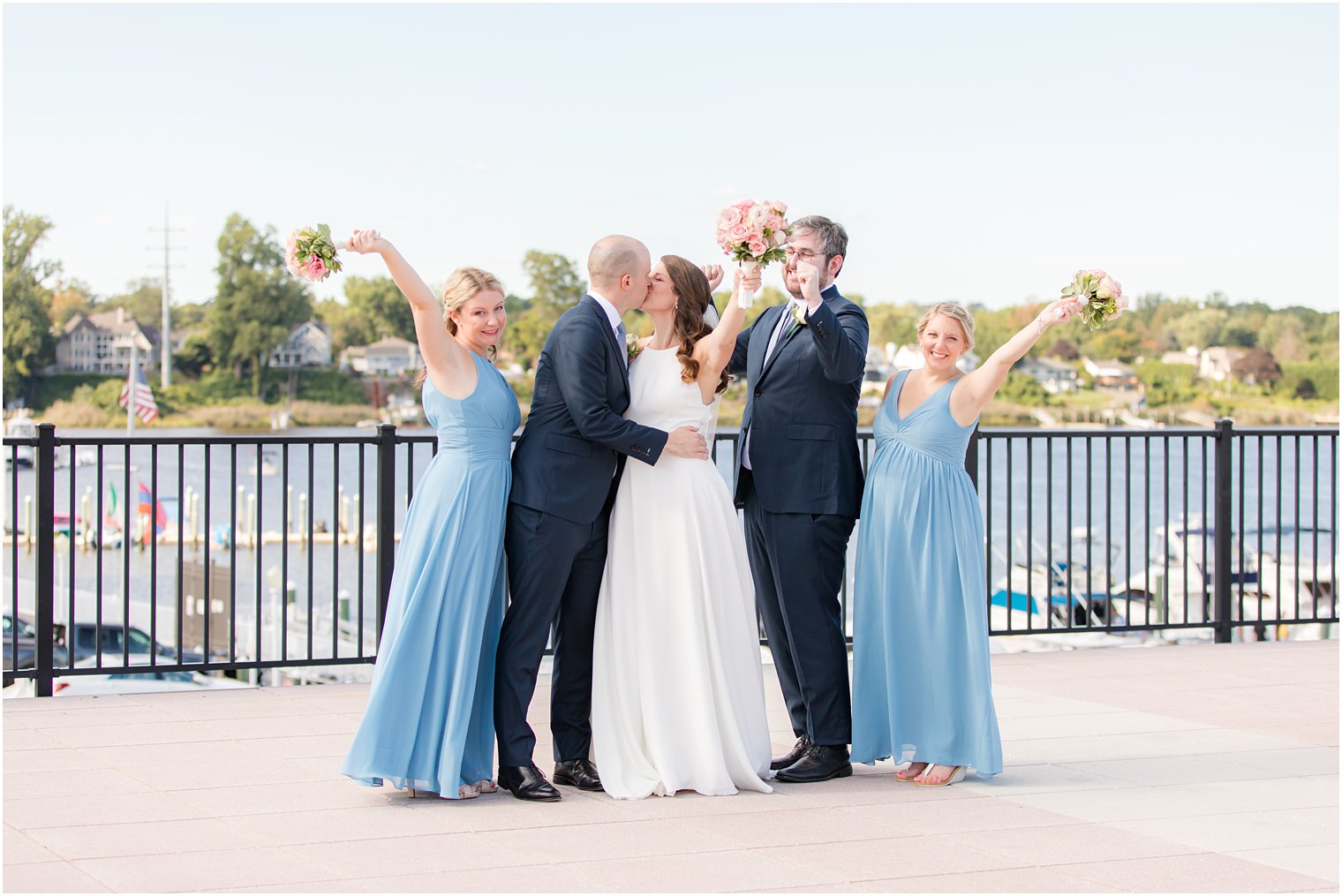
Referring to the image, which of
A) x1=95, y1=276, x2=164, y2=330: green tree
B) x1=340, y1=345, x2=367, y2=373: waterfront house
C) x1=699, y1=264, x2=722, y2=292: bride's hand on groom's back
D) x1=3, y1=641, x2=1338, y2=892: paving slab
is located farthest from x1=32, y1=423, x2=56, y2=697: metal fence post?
x1=95, y1=276, x2=164, y2=330: green tree

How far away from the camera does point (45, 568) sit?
18.3ft

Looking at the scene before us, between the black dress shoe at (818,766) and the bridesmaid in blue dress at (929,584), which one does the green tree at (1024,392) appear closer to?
the bridesmaid in blue dress at (929,584)

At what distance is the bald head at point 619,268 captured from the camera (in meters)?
4.12

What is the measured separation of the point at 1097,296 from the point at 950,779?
1.46 meters

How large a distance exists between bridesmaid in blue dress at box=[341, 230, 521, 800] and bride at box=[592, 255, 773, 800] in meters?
0.35

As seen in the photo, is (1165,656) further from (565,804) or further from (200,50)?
(200,50)

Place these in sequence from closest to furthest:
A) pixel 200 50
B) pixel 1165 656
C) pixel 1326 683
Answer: pixel 1326 683 → pixel 1165 656 → pixel 200 50

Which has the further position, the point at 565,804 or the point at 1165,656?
the point at 1165,656

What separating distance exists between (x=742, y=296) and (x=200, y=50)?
9449cm

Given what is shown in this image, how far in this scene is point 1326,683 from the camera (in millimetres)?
6145

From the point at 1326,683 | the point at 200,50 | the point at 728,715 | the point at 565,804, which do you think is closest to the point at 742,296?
the point at 728,715

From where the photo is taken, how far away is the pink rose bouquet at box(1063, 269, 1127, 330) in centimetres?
417

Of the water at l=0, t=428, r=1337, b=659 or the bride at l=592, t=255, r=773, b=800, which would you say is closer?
the bride at l=592, t=255, r=773, b=800

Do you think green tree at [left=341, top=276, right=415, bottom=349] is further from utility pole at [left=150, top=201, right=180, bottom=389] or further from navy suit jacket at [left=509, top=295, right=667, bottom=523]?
navy suit jacket at [left=509, top=295, right=667, bottom=523]
